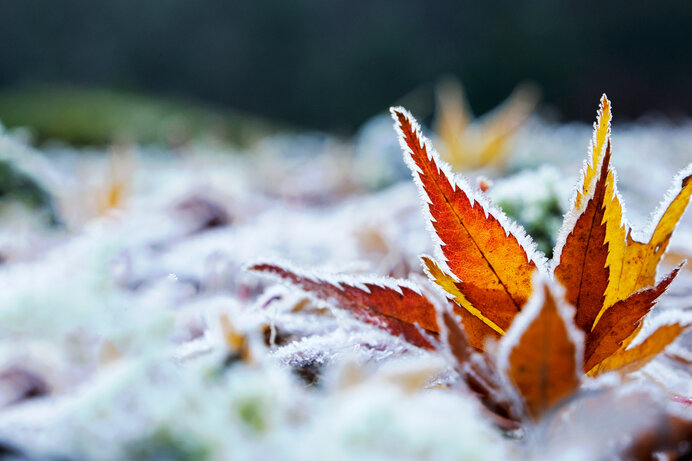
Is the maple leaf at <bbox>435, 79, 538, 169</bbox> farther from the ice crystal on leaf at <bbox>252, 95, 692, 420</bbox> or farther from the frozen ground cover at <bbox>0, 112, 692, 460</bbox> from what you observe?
the ice crystal on leaf at <bbox>252, 95, 692, 420</bbox>

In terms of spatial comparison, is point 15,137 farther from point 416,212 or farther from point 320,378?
point 320,378

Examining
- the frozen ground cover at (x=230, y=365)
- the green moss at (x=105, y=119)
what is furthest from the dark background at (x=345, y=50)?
the frozen ground cover at (x=230, y=365)

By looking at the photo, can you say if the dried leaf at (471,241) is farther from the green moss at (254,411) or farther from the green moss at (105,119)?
the green moss at (105,119)

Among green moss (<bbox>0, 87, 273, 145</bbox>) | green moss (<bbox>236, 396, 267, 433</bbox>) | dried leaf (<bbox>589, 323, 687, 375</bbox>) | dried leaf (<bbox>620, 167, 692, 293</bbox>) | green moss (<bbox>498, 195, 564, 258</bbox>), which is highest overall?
green moss (<bbox>0, 87, 273, 145</bbox>)

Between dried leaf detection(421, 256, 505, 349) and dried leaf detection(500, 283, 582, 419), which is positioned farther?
dried leaf detection(421, 256, 505, 349)

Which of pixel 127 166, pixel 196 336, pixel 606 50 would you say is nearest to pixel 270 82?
pixel 606 50

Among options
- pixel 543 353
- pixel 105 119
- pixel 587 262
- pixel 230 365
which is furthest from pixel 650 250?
pixel 105 119

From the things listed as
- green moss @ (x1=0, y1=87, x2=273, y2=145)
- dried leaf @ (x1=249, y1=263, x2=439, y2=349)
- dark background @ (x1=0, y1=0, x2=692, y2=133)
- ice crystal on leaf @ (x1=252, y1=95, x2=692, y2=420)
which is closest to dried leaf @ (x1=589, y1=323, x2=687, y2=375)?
ice crystal on leaf @ (x1=252, y1=95, x2=692, y2=420)
